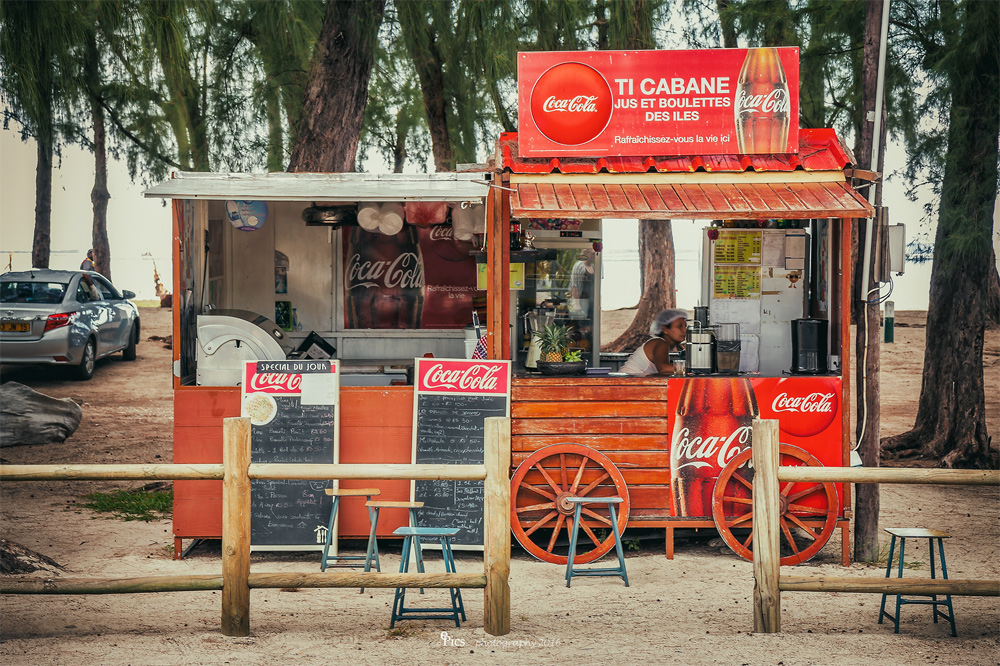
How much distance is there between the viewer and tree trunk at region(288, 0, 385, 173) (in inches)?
441

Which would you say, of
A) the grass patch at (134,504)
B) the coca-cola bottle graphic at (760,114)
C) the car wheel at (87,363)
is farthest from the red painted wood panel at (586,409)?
the car wheel at (87,363)

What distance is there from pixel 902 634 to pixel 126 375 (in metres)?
13.1

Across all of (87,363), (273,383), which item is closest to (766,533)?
(273,383)

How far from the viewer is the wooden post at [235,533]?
4.99 meters

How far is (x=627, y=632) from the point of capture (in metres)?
5.23

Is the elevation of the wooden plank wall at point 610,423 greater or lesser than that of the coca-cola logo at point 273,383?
lesser

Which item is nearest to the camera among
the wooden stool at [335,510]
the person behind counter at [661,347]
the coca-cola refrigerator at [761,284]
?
the wooden stool at [335,510]

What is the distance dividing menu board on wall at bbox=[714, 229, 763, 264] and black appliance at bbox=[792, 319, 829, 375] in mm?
753

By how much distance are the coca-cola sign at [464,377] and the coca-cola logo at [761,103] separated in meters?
2.63

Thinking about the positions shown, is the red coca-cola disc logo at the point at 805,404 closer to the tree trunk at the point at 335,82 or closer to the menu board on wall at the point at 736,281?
the menu board on wall at the point at 736,281

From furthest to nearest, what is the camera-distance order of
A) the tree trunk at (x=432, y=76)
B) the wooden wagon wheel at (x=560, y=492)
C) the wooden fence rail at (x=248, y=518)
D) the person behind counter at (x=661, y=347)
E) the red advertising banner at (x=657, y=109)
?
the tree trunk at (x=432, y=76) < the person behind counter at (x=661, y=347) < the red advertising banner at (x=657, y=109) < the wooden wagon wheel at (x=560, y=492) < the wooden fence rail at (x=248, y=518)

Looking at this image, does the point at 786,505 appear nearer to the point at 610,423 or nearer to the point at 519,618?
the point at 610,423

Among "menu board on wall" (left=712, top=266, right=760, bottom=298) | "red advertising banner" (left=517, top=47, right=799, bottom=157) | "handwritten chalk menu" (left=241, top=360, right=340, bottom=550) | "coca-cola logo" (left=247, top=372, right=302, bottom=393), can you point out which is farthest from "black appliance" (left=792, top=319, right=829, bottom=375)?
"coca-cola logo" (left=247, top=372, right=302, bottom=393)

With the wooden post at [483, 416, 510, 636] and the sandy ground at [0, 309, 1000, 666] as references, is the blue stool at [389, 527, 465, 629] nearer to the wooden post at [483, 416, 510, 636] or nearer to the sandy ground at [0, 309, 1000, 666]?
the sandy ground at [0, 309, 1000, 666]
